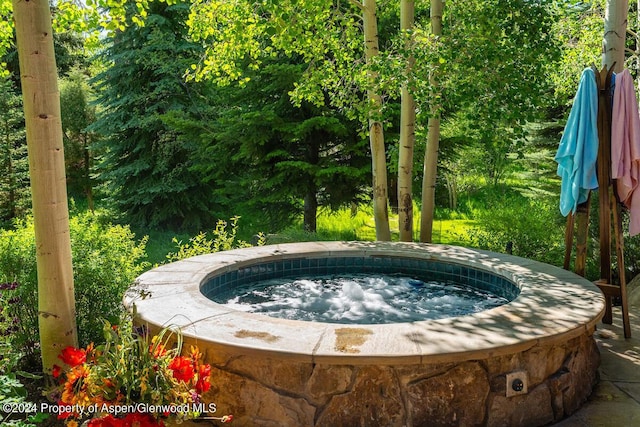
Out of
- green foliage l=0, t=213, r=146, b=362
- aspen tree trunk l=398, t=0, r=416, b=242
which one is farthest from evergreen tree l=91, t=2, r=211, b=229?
green foliage l=0, t=213, r=146, b=362

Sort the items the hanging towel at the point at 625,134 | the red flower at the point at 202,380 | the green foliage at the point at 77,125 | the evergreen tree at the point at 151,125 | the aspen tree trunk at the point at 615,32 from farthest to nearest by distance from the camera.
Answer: the green foliage at the point at 77,125
the evergreen tree at the point at 151,125
the aspen tree trunk at the point at 615,32
the hanging towel at the point at 625,134
the red flower at the point at 202,380

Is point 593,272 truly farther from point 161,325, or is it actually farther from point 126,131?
point 126,131

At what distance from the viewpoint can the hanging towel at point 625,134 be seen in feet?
12.7

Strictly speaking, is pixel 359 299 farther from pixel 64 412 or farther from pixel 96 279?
pixel 64 412

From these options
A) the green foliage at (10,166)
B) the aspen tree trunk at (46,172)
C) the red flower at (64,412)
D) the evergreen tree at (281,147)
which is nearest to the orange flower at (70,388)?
the red flower at (64,412)

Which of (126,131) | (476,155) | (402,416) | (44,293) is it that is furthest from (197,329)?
(476,155)

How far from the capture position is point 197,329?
292 centimetres

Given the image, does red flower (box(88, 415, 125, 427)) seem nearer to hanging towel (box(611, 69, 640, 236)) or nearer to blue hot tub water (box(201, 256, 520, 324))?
blue hot tub water (box(201, 256, 520, 324))

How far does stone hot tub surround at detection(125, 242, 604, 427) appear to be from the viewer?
263cm

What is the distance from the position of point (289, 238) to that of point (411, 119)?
2.49 m

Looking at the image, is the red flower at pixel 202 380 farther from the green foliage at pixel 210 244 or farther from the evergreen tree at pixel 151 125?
the evergreen tree at pixel 151 125

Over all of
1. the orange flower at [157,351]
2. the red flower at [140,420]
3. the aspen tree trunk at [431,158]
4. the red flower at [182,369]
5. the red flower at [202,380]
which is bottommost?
the red flower at [140,420]

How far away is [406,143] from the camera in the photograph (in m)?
6.53

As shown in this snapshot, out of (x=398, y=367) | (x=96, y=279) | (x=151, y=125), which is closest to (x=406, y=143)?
(x=96, y=279)
